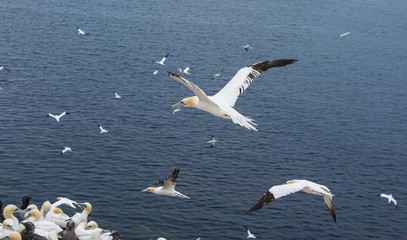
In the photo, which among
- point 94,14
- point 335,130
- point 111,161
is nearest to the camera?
point 111,161

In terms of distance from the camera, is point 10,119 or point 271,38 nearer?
point 10,119

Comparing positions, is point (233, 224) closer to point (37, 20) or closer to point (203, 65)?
point (203, 65)

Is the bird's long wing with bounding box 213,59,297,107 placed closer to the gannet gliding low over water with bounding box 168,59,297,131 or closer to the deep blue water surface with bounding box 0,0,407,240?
the gannet gliding low over water with bounding box 168,59,297,131

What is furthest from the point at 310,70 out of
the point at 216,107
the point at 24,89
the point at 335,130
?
the point at 216,107

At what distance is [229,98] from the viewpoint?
986 inches

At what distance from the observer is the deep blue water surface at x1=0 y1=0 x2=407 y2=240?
43094 millimetres

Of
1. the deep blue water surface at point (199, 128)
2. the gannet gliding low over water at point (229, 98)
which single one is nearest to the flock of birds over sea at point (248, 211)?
the gannet gliding low over water at point (229, 98)

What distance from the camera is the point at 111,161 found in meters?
49.7

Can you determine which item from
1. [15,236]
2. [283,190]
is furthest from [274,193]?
[15,236]

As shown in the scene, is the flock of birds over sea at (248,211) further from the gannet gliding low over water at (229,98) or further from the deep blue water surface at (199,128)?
the deep blue water surface at (199,128)

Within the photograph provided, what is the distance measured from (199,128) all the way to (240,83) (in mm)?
32545

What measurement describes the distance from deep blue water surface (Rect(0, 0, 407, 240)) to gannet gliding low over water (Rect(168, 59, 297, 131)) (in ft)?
53.0

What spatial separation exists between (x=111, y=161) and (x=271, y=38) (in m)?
56.4

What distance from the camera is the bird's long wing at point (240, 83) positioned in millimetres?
24755
